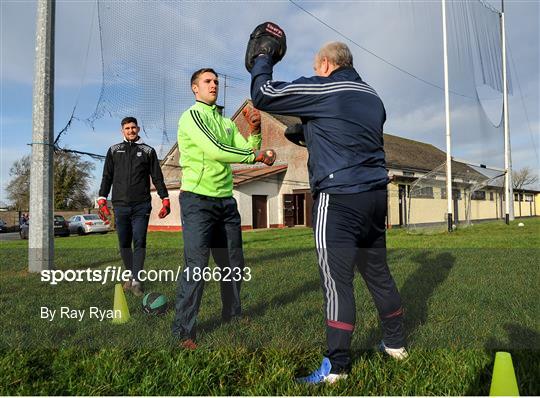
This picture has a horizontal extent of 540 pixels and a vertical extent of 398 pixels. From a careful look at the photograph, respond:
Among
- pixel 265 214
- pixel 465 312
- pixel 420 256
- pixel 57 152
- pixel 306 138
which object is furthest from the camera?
pixel 265 214

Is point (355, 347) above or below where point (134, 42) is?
below

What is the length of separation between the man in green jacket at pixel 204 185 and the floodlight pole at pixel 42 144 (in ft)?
13.1

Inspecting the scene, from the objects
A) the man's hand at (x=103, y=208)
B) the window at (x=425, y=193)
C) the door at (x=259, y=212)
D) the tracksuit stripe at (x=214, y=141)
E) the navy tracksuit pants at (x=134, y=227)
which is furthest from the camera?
the door at (x=259, y=212)

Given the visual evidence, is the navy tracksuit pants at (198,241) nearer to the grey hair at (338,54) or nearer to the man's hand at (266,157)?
the man's hand at (266,157)

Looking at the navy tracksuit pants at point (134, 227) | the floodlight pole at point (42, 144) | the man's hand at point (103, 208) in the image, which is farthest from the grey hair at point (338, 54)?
the floodlight pole at point (42, 144)

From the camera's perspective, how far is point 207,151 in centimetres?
301

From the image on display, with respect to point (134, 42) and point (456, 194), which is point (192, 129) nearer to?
point (134, 42)

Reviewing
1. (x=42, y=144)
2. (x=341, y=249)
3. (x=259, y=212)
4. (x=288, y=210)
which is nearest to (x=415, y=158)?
(x=288, y=210)

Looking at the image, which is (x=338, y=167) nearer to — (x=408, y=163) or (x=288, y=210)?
(x=288, y=210)

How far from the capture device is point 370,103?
2.46m

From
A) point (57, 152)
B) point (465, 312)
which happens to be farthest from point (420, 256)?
point (57, 152)

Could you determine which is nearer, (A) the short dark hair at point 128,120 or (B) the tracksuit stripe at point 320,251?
(B) the tracksuit stripe at point 320,251

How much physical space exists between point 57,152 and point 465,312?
5893mm

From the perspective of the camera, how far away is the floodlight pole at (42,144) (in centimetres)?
623
